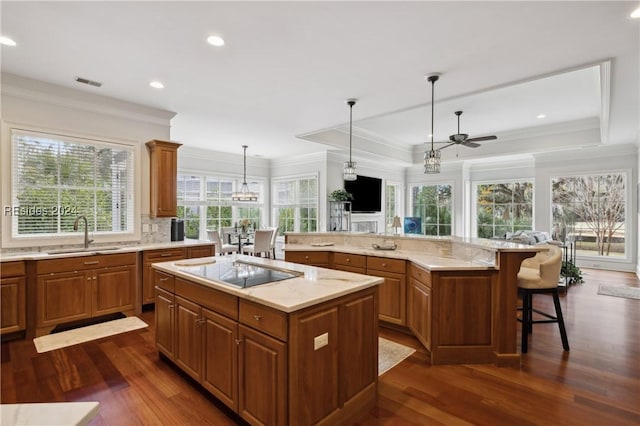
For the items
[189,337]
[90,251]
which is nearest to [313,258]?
[189,337]

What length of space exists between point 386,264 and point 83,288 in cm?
351

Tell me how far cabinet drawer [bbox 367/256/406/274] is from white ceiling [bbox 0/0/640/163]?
2066 mm

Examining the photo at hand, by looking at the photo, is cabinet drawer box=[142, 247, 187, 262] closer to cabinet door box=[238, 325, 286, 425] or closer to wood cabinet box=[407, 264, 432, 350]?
cabinet door box=[238, 325, 286, 425]

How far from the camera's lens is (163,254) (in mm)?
4293

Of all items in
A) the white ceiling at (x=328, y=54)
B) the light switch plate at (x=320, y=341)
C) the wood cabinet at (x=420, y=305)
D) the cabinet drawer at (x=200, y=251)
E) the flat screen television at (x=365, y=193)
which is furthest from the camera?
the flat screen television at (x=365, y=193)

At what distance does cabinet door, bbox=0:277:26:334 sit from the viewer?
3.20 meters

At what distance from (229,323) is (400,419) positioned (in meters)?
1.30

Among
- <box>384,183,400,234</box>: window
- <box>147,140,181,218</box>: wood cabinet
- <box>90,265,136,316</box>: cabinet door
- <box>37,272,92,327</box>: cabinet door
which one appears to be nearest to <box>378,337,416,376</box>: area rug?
<box>90,265,136,316</box>: cabinet door

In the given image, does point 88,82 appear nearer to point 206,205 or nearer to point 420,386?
point 206,205

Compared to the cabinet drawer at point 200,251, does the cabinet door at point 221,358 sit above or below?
below

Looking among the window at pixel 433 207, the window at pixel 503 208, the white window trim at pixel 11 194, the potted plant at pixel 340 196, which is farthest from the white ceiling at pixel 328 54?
the window at pixel 433 207

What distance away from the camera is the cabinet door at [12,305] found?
3.20m

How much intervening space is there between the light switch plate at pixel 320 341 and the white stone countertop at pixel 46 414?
115 centimetres

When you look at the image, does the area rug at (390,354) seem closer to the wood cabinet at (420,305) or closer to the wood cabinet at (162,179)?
the wood cabinet at (420,305)
